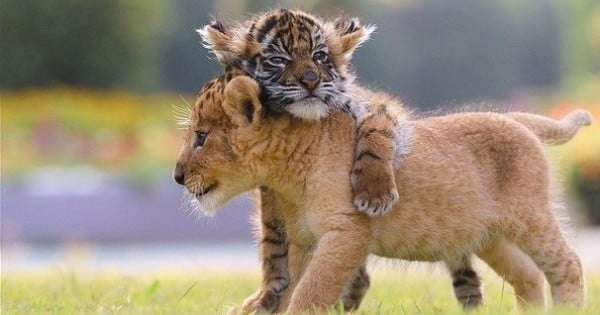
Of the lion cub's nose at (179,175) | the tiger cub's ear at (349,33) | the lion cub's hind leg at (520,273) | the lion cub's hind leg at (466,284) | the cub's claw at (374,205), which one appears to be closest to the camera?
the cub's claw at (374,205)

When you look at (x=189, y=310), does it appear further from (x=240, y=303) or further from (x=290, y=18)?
(x=290, y=18)

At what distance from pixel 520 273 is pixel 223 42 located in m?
2.27

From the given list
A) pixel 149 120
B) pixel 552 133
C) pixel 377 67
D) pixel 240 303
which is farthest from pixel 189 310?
pixel 377 67

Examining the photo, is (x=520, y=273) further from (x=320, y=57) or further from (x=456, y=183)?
(x=320, y=57)

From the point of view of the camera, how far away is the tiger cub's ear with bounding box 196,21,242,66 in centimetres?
690

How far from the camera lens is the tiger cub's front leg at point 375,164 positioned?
21.1ft

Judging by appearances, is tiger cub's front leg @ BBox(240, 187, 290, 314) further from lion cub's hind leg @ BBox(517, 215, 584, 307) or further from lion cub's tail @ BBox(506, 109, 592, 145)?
lion cub's tail @ BBox(506, 109, 592, 145)

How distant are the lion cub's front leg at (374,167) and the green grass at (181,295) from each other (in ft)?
2.05

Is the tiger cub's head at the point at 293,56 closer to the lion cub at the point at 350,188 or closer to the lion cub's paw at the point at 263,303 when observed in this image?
the lion cub at the point at 350,188

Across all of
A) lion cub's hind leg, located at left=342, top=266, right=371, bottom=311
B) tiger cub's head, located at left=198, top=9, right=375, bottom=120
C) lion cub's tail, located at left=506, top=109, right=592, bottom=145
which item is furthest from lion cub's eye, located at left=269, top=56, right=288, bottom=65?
lion cub's tail, located at left=506, top=109, right=592, bottom=145

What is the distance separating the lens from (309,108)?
6555 millimetres

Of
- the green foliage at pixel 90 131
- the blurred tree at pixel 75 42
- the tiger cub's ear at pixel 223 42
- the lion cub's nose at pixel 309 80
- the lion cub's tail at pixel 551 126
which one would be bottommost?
the lion cub's nose at pixel 309 80

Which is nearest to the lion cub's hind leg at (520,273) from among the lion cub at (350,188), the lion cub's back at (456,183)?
the lion cub at (350,188)

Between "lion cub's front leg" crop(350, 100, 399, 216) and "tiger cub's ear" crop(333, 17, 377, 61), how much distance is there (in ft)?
1.36
